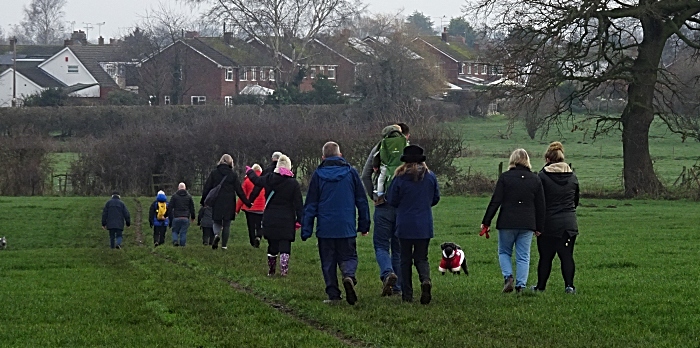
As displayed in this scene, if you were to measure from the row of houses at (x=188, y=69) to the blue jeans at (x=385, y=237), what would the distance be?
72884mm

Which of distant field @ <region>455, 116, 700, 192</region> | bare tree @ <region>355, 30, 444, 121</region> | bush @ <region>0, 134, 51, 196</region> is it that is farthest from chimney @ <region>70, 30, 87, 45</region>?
bush @ <region>0, 134, 51, 196</region>

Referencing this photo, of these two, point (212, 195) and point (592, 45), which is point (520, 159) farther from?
point (592, 45)

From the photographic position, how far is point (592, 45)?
34625 mm

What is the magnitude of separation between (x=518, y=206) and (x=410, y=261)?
147cm

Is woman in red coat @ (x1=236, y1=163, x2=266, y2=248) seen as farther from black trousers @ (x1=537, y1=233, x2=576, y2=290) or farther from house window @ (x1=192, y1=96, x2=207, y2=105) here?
house window @ (x1=192, y1=96, x2=207, y2=105)

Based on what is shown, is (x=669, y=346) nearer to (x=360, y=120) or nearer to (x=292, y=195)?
(x=292, y=195)

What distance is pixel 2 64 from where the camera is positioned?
105188mm

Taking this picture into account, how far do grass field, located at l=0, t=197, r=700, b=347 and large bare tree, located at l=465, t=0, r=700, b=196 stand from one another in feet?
47.3

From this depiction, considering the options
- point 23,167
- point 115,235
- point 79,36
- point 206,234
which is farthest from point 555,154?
point 79,36

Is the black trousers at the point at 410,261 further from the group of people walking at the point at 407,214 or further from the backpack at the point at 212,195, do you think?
the backpack at the point at 212,195

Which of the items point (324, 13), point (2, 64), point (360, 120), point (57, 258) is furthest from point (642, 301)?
point (2, 64)

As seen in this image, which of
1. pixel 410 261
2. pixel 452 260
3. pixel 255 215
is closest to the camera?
pixel 410 261

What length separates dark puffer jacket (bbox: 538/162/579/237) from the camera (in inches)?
473

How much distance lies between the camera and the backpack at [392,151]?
1176cm
